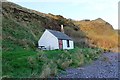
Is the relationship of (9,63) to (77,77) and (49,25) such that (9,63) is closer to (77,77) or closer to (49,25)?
(77,77)

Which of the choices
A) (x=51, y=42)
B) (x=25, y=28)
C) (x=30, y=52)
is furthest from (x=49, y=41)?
(x=30, y=52)

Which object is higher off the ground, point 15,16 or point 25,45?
point 15,16

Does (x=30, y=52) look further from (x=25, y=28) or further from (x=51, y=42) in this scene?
(x=25, y=28)

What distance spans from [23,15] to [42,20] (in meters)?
5.74

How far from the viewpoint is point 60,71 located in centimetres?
2150

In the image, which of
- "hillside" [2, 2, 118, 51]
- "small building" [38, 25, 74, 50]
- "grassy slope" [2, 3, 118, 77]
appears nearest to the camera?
"grassy slope" [2, 3, 118, 77]

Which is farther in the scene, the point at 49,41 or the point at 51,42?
the point at 49,41

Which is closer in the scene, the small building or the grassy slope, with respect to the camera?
the grassy slope

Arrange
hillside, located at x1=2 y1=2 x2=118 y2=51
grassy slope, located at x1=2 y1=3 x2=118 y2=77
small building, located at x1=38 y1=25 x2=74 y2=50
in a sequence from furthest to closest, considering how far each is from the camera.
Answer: small building, located at x1=38 y1=25 x2=74 y2=50 → hillside, located at x1=2 y1=2 x2=118 y2=51 → grassy slope, located at x1=2 y1=3 x2=118 y2=77

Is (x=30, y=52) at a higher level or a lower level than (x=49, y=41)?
lower

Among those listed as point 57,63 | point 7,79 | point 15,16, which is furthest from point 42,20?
point 7,79

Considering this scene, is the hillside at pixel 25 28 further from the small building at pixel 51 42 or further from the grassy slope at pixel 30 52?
the small building at pixel 51 42

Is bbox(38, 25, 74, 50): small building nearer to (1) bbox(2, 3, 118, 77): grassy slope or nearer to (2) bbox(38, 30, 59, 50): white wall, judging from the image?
(2) bbox(38, 30, 59, 50): white wall

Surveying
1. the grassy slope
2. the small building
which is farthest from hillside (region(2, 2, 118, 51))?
the small building
